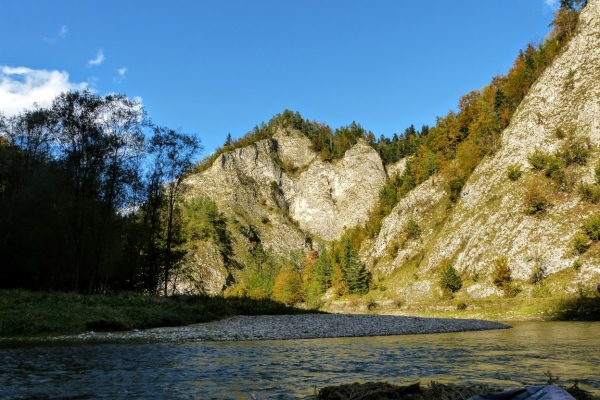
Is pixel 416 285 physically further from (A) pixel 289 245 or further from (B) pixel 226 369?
(A) pixel 289 245

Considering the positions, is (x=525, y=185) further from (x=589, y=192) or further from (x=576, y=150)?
(x=589, y=192)

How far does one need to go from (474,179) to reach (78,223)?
75.6 meters

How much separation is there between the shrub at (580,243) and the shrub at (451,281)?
1704 centimetres

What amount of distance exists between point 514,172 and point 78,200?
69907 millimetres

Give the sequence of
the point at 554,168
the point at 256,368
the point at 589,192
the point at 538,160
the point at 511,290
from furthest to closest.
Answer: the point at 538,160
the point at 554,168
the point at 589,192
the point at 511,290
the point at 256,368

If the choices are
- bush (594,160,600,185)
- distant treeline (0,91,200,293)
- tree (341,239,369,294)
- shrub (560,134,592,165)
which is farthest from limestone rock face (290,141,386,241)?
distant treeline (0,91,200,293)

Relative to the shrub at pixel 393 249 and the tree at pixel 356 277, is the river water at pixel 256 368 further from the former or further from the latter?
the shrub at pixel 393 249

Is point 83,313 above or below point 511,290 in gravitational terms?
below

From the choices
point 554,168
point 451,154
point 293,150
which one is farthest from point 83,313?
point 293,150

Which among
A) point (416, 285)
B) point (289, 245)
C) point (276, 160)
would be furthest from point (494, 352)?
point (276, 160)

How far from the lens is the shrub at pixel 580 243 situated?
2248 inches

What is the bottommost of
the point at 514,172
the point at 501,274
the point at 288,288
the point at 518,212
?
the point at 288,288

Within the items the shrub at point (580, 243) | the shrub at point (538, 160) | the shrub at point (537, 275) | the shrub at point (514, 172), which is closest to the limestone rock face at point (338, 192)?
the shrub at point (514, 172)

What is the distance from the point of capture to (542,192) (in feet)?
225
